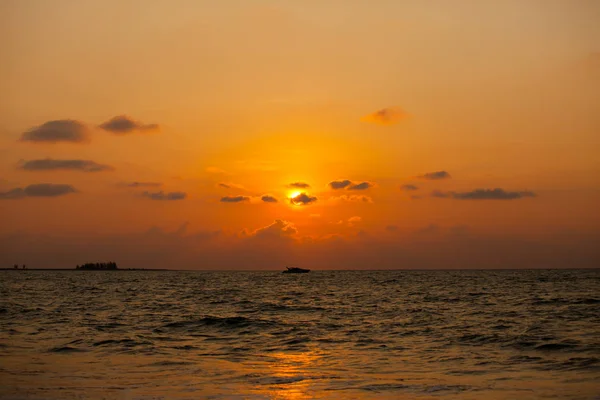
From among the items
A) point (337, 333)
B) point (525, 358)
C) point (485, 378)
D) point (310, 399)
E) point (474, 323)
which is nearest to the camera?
point (310, 399)

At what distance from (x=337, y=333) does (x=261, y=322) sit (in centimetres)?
767

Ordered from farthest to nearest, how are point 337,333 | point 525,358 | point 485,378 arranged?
point 337,333
point 525,358
point 485,378

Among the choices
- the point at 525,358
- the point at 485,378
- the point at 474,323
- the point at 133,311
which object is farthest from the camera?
the point at 133,311

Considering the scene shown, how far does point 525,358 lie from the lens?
24750 millimetres

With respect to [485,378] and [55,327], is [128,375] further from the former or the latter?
[55,327]

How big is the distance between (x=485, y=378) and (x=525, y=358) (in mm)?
5334

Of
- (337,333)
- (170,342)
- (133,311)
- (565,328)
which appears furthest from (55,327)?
(565,328)

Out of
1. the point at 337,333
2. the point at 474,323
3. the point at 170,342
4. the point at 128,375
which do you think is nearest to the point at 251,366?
the point at 128,375

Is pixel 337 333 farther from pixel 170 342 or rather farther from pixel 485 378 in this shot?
pixel 485 378

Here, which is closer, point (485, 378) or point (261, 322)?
point (485, 378)

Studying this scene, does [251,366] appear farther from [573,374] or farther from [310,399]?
[573,374]

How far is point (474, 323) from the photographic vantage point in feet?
122

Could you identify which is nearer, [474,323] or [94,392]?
[94,392]

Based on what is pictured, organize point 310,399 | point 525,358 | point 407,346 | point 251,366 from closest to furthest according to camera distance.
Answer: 1. point 310,399
2. point 251,366
3. point 525,358
4. point 407,346
